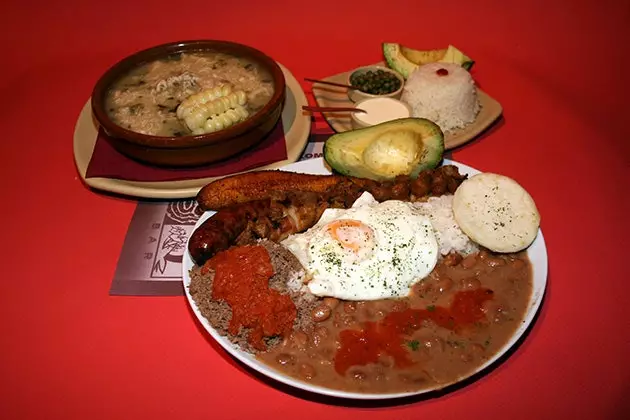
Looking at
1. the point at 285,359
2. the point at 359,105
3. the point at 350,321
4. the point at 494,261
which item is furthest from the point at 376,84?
the point at 285,359

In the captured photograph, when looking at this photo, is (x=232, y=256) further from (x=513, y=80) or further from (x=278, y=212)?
(x=513, y=80)

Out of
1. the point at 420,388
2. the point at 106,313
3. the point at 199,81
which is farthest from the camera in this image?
the point at 199,81

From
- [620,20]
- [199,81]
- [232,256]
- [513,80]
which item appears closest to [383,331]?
[232,256]

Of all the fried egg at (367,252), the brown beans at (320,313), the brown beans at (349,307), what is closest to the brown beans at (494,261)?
the fried egg at (367,252)

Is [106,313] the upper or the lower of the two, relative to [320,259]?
lower

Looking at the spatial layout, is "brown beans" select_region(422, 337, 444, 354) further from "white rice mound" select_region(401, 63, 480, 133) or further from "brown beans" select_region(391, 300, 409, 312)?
"white rice mound" select_region(401, 63, 480, 133)
